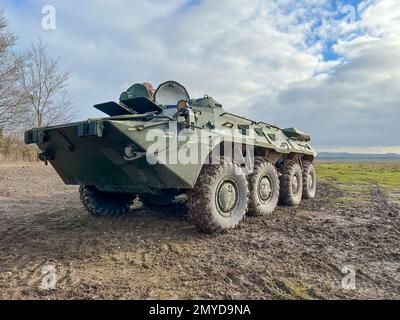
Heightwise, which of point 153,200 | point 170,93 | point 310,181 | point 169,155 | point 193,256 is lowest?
point 193,256

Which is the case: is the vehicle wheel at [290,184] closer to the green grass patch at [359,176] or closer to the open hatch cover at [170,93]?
the open hatch cover at [170,93]

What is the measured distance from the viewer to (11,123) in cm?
1886

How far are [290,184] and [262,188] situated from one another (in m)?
1.49

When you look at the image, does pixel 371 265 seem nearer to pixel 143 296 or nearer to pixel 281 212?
pixel 143 296

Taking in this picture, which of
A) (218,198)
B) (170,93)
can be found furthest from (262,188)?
(170,93)

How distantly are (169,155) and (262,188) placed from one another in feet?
8.48

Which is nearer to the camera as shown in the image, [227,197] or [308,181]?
[227,197]

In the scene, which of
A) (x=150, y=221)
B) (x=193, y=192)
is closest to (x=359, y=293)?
(x=193, y=192)

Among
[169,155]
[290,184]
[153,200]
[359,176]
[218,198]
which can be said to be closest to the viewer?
[169,155]

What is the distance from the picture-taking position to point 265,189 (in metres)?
6.25

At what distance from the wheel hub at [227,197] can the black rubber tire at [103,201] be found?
6.89ft

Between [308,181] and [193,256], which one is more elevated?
[308,181]

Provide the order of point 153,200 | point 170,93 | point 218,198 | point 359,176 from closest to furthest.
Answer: point 218,198 < point 170,93 < point 153,200 < point 359,176

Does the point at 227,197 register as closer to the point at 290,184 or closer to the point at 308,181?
the point at 290,184
